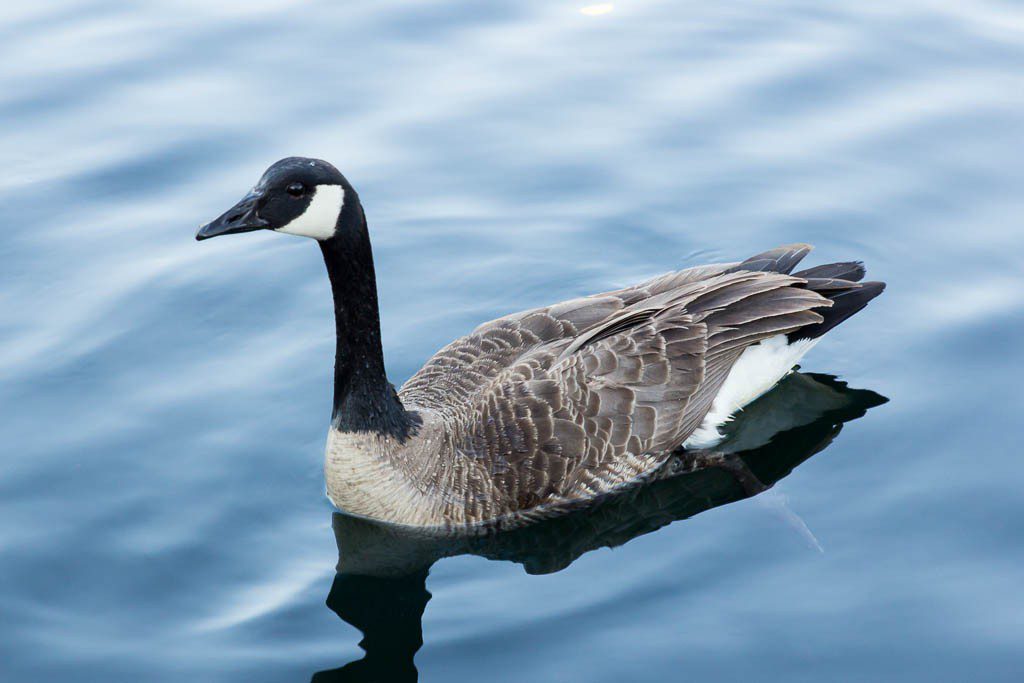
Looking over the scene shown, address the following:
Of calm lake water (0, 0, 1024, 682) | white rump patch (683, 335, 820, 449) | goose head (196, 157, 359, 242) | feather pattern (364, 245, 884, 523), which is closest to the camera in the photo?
calm lake water (0, 0, 1024, 682)

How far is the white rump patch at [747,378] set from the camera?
9.54 m

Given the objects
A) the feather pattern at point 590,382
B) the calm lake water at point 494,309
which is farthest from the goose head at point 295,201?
→ the calm lake water at point 494,309

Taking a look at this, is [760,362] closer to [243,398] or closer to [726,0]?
[243,398]

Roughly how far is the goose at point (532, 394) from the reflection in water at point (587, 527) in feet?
0.42

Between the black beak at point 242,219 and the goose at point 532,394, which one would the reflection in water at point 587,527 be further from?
the black beak at point 242,219

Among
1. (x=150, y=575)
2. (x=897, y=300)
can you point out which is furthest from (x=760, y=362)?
(x=150, y=575)

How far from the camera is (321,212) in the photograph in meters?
8.08

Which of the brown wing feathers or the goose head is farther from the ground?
the goose head

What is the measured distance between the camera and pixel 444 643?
25.5 ft

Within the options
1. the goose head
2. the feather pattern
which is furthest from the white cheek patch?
the feather pattern

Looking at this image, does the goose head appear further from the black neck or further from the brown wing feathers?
the brown wing feathers

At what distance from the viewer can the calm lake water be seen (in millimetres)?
7879

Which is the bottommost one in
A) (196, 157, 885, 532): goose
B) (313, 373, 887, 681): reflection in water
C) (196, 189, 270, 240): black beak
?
(313, 373, 887, 681): reflection in water

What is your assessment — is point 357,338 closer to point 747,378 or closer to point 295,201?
point 295,201
